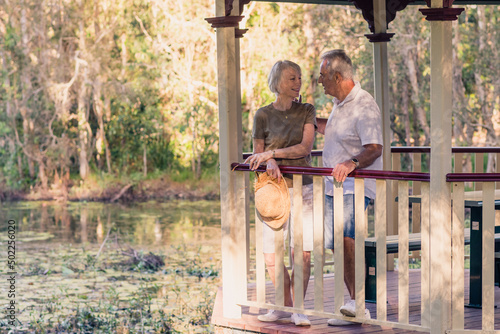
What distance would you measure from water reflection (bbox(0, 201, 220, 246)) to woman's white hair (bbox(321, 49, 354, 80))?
988cm

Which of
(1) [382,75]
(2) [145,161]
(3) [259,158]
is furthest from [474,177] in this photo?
(2) [145,161]

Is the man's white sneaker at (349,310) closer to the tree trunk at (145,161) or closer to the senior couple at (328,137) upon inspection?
the senior couple at (328,137)

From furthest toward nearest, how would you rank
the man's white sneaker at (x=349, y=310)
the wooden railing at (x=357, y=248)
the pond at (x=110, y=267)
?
1. the pond at (x=110, y=267)
2. the man's white sneaker at (x=349, y=310)
3. the wooden railing at (x=357, y=248)

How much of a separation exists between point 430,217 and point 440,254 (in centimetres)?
21

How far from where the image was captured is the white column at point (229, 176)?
548cm

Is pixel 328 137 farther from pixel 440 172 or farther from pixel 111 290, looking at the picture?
pixel 111 290

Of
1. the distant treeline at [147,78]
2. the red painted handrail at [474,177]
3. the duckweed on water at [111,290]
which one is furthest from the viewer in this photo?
the distant treeline at [147,78]

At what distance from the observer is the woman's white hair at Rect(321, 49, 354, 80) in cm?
494

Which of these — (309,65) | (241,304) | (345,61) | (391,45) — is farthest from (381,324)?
Answer: (309,65)

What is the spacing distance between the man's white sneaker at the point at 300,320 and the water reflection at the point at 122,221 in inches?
368

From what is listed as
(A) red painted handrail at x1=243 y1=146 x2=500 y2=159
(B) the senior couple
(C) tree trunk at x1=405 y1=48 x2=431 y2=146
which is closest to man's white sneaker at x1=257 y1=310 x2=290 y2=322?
(B) the senior couple

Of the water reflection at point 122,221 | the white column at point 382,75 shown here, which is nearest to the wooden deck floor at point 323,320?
the white column at point 382,75

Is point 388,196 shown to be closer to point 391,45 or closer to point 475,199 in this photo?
point 475,199

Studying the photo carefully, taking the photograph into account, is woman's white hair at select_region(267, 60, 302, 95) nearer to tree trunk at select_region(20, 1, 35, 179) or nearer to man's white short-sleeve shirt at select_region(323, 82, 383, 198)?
man's white short-sleeve shirt at select_region(323, 82, 383, 198)
